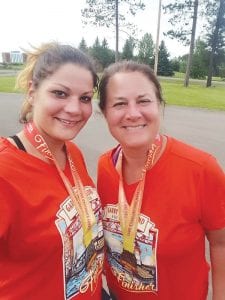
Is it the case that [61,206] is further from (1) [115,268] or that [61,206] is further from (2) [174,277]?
(2) [174,277]

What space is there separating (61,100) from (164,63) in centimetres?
4723

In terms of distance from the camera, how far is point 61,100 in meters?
1.88

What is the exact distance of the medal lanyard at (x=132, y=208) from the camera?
1.94 metres

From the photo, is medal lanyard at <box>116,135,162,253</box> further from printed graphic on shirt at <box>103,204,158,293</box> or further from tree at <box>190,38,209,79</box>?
tree at <box>190,38,209,79</box>

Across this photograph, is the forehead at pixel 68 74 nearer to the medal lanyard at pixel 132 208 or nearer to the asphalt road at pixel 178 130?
the medal lanyard at pixel 132 208

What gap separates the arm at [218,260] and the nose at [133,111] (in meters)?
0.72

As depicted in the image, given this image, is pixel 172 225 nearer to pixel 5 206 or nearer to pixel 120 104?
pixel 120 104

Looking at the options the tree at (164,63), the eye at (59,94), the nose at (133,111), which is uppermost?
the eye at (59,94)

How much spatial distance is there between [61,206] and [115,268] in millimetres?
590

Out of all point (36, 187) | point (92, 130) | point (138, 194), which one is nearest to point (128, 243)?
point (138, 194)

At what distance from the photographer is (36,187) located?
172 centimetres

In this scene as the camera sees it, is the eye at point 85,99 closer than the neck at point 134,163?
Yes

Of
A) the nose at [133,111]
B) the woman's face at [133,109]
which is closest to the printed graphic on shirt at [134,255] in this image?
the woman's face at [133,109]

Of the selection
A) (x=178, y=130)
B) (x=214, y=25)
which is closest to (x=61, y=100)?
(x=178, y=130)
